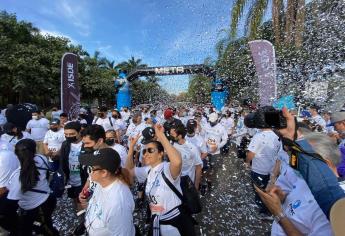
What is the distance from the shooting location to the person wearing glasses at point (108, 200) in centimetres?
224

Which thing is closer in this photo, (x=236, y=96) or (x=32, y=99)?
(x=236, y=96)

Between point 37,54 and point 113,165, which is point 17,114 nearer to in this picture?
point 113,165

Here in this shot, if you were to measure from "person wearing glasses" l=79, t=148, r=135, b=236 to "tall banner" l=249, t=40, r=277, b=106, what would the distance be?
6.29 metres

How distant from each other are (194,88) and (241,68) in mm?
5471

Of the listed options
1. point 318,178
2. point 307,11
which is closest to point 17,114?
point 318,178

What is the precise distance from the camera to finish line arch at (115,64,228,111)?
1459 centimetres

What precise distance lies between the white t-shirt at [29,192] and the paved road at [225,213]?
4.23ft

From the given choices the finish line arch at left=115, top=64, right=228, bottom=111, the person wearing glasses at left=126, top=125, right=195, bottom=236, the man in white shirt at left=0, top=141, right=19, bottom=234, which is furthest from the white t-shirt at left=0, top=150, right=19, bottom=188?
the finish line arch at left=115, top=64, right=228, bottom=111

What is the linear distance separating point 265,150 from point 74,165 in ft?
9.54

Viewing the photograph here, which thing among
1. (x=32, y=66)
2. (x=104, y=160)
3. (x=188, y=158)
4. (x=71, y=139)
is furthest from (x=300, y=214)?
(x=32, y=66)

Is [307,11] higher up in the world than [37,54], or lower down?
lower down

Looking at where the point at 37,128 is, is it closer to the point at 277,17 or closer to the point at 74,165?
the point at 74,165

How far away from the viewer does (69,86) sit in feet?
39.7

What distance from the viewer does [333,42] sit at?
770 centimetres
